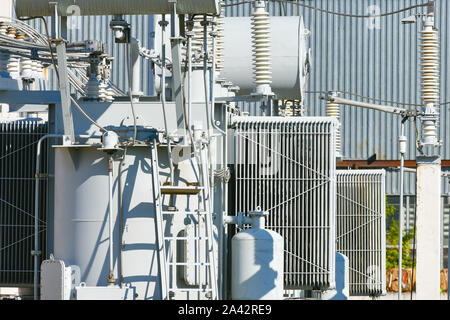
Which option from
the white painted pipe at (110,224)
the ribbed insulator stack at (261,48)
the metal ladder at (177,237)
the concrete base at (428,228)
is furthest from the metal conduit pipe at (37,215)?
the concrete base at (428,228)

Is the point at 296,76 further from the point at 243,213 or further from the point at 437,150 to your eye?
the point at 437,150

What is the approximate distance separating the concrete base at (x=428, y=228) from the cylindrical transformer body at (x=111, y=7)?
426 inches

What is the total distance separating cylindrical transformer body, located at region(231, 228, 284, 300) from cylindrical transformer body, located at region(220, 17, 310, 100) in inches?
313

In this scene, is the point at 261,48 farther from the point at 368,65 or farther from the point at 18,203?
the point at 368,65

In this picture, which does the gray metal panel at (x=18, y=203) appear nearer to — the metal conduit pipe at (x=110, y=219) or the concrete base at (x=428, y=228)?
the metal conduit pipe at (x=110, y=219)

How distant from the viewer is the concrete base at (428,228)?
22.4 m

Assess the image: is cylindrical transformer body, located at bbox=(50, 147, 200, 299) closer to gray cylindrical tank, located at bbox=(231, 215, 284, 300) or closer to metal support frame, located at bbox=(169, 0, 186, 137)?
metal support frame, located at bbox=(169, 0, 186, 137)

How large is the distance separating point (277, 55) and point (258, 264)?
863 centimetres

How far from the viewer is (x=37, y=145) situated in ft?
46.3

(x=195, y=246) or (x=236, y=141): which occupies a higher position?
(x=236, y=141)
